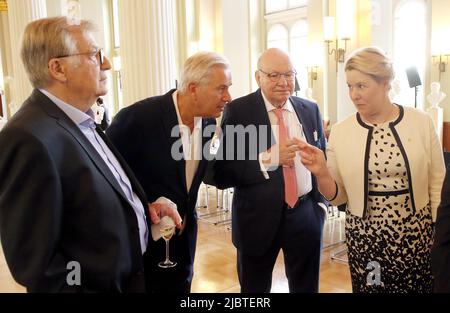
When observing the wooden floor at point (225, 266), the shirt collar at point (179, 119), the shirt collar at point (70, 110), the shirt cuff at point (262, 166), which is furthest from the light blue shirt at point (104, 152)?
the wooden floor at point (225, 266)

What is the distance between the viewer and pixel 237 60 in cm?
1030

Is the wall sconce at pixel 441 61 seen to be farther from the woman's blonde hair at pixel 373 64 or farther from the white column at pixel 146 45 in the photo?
the woman's blonde hair at pixel 373 64

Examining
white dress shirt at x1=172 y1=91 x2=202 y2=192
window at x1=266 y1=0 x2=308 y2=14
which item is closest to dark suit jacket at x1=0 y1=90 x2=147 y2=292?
white dress shirt at x1=172 y1=91 x2=202 y2=192

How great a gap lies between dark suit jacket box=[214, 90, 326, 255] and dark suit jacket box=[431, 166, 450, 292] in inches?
42.0

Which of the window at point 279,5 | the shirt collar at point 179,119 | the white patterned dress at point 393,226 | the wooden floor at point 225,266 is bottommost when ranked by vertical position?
the wooden floor at point 225,266

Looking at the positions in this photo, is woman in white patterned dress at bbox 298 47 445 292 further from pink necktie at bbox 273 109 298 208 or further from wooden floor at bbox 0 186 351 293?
wooden floor at bbox 0 186 351 293

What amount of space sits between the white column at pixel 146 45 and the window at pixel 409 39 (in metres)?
5.78

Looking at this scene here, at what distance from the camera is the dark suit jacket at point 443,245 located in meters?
1.26

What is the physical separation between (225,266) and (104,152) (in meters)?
2.96

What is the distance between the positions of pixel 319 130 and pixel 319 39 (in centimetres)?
643

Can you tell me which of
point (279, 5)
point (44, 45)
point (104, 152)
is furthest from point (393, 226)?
point (279, 5)

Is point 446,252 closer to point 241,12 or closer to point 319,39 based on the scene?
point 319,39

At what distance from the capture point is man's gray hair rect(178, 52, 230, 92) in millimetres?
2066

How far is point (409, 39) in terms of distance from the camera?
28.4 ft
